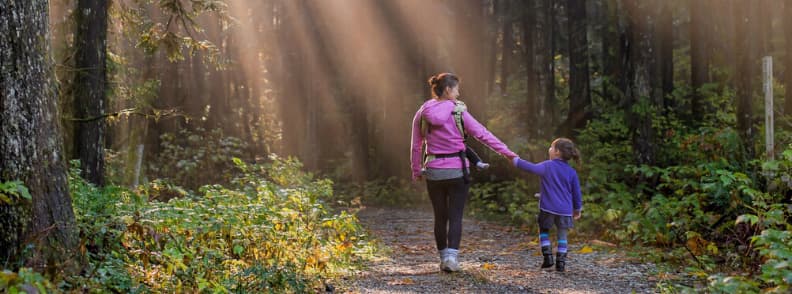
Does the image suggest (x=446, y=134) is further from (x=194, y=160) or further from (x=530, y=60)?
(x=194, y=160)

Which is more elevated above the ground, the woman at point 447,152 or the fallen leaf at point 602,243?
Result: the woman at point 447,152

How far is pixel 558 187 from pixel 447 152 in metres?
1.28

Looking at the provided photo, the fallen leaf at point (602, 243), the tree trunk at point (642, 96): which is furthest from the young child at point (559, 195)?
the tree trunk at point (642, 96)

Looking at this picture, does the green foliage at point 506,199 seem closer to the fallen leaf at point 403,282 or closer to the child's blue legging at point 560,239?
the child's blue legging at point 560,239

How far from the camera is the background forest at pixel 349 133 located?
6348 mm

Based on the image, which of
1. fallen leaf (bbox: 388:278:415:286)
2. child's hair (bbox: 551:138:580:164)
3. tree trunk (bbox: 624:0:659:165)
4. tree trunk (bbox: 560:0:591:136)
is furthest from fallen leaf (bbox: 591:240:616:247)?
tree trunk (bbox: 560:0:591:136)

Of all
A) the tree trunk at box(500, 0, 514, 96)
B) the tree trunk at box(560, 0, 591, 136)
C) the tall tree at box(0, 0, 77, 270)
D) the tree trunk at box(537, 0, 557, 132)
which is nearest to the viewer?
the tall tree at box(0, 0, 77, 270)

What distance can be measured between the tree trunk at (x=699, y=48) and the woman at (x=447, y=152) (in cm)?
1534

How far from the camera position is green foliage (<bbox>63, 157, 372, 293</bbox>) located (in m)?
6.07

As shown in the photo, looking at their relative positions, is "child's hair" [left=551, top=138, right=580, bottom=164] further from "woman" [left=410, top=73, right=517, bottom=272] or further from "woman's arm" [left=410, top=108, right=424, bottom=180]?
"woman's arm" [left=410, top=108, right=424, bottom=180]

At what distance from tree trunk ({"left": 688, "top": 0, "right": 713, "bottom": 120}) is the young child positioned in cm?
1459

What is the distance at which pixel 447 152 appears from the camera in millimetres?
7852

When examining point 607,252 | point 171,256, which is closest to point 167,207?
point 171,256

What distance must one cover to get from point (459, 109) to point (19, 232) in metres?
4.17
